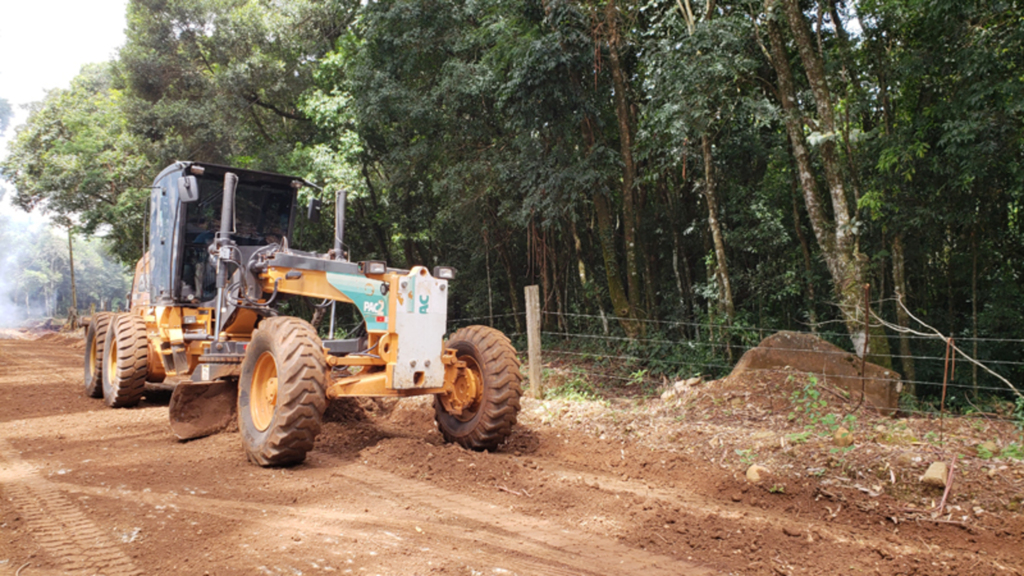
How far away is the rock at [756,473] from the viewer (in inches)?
193

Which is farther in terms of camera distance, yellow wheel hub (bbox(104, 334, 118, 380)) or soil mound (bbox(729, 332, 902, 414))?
yellow wheel hub (bbox(104, 334, 118, 380))

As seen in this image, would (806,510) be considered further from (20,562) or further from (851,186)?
(851,186)

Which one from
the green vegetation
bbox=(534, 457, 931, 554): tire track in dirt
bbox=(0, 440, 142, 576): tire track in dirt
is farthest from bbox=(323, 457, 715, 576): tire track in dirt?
the green vegetation

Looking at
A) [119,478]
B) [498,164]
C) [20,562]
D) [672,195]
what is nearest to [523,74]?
[498,164]

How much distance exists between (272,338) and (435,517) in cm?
220

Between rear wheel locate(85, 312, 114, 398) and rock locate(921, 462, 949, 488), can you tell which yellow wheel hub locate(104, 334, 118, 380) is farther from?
rock locate(921, 462, 949, 488)

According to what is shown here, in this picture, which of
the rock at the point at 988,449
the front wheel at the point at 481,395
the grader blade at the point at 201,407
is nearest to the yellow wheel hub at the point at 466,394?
the front wheel at the point at 481,395

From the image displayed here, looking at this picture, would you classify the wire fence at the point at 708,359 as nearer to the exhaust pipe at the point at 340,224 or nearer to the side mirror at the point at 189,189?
the exhaust pipe at the point at 340,224

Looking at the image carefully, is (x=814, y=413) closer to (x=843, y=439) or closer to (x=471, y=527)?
(x=843, y=439)

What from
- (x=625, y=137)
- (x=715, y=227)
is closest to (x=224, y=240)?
(x=625, y=137)

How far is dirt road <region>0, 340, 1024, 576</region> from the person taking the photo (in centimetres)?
328

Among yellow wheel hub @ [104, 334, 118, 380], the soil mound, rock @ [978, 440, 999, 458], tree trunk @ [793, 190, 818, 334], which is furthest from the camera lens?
tree trunk @ [793, 190, 818, 334]

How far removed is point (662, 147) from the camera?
1129 centimetres

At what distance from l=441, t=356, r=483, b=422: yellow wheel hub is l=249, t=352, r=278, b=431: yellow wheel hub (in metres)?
1.51
